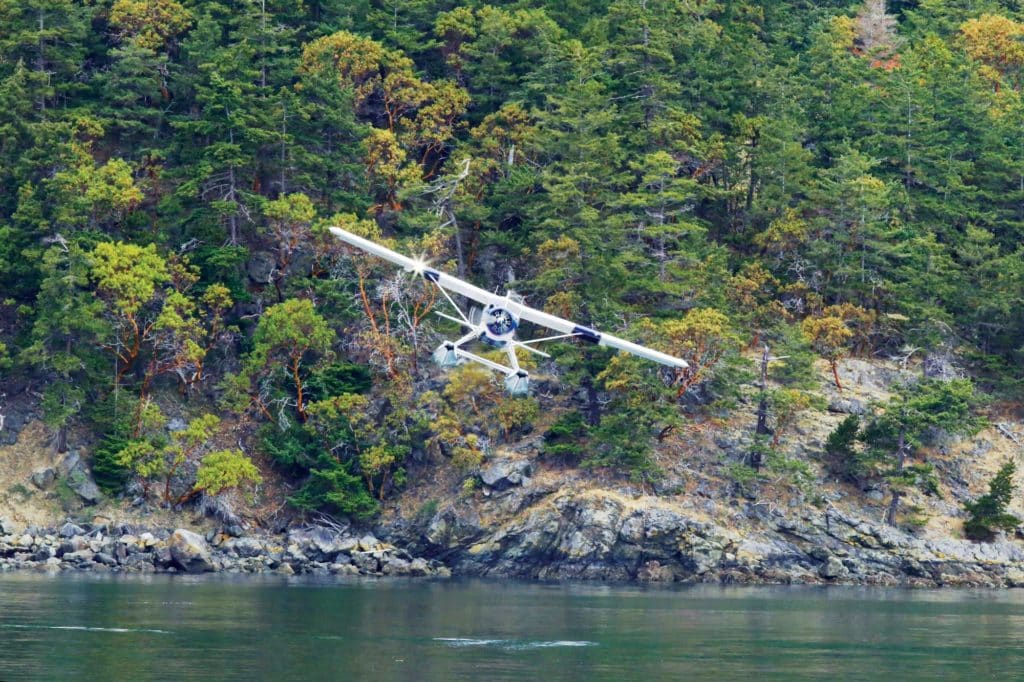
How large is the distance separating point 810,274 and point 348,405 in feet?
67.7

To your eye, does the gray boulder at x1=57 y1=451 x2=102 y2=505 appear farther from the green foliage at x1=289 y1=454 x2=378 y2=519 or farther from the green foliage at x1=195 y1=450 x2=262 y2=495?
the green foliage at x1=289 y1=454 x2=378 y2=519

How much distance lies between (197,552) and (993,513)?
2734 cm

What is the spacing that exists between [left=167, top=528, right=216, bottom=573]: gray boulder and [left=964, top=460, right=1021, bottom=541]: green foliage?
2625cm

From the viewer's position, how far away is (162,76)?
76875 mm

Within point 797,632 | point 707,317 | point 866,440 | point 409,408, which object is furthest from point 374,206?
point 797,632

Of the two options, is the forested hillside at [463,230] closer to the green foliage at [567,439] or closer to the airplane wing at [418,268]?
the green foliage at [567,439]

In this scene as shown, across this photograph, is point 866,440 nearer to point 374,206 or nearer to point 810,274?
point 810,274

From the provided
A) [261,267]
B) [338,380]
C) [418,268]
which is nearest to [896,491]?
[418,268]

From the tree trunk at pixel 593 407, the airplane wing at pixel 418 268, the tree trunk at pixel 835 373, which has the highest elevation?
the airplane wing at pixel 418 268

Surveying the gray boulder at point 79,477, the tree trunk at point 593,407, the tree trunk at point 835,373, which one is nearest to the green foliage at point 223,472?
the gray boulder at point 79,477

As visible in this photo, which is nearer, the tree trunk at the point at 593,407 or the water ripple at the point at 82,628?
the water ripple at the point at 82,628

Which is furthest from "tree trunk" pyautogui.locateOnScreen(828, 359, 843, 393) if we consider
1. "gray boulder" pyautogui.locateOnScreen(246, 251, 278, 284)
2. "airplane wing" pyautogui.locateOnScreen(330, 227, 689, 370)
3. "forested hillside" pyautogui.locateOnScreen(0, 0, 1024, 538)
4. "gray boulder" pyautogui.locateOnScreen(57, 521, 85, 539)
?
"gray boulder" pyautogui.locateOnScreen(57, 521, 85, 539)

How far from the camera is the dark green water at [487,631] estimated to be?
41688mm

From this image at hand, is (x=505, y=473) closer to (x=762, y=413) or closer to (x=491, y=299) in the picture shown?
(x=491, y=299)
